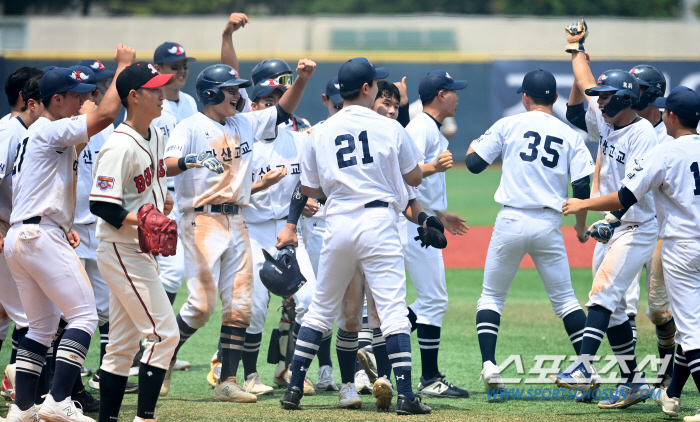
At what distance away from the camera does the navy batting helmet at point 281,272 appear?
568 cm

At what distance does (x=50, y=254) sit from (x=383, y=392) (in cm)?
225

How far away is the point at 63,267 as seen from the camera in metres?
4.68

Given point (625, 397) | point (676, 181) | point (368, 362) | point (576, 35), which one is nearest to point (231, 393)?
point (368, 362)

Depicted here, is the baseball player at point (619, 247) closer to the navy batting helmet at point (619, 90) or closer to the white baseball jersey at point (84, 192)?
the navy batting helmet at point (619, 90)

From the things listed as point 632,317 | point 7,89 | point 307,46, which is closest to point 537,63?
point 307,46

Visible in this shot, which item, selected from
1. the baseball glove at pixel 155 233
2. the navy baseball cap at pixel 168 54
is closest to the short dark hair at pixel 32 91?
the baseball glove at pixel 155 233

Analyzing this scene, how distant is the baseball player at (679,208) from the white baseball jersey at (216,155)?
101 inches

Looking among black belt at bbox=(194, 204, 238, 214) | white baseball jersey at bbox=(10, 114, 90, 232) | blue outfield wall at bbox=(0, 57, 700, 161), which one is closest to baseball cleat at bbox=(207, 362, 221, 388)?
black belt at bbox=(194, 204, 238, 214)

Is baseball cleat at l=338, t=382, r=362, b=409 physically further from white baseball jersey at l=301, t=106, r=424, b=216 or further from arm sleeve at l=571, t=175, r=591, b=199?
arm sleeve at l=571, t=175, r=591, b=199

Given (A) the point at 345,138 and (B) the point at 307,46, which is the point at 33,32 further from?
(A) the point at 345,138

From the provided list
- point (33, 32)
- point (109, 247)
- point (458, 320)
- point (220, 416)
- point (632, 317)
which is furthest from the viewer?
point (33, 32)

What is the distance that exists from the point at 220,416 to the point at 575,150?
10.6 feet

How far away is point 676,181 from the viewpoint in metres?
4.97

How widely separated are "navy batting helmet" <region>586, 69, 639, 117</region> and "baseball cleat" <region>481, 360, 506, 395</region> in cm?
206
